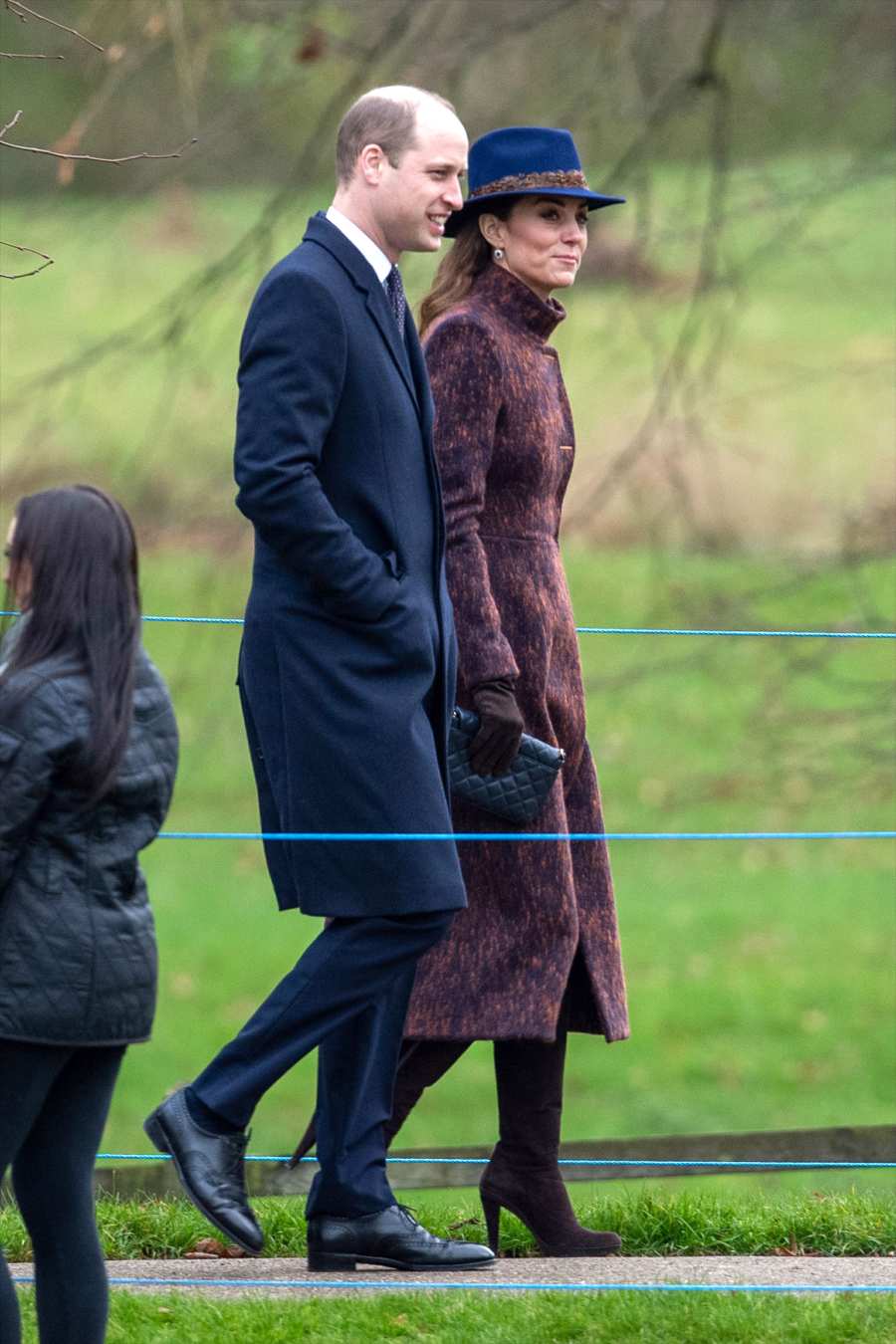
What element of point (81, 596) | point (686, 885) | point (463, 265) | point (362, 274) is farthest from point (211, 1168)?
point (686, 885)

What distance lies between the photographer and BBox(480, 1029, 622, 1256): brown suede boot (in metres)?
5.06

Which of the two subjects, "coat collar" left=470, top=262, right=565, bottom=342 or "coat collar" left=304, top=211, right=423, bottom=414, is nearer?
"coat collar" left=304, top=211, right=423, bottom=414

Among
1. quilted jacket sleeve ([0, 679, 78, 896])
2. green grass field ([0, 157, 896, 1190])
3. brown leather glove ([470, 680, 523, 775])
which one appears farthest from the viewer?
green grass field ([0, 157, 896, 1190])

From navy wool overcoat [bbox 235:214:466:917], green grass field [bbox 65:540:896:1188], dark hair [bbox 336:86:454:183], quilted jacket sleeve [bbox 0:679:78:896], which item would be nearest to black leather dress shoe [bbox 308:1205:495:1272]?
navy wool overcoat [bbox 235:214:466:917]

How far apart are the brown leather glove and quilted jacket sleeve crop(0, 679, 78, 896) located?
1.17 m

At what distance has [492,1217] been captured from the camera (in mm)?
5133

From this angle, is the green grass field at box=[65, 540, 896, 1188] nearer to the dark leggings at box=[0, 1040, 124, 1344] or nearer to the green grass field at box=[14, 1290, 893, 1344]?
the green grass field at box=[14, 1290, 893, 1344]

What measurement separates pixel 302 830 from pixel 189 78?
345 cm

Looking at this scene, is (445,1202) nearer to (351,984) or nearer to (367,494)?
(351,984)

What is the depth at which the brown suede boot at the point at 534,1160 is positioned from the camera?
5059mm

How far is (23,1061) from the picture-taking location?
3887 millimetres

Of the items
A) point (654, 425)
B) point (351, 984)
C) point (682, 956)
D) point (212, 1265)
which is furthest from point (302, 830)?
point (682, 956)

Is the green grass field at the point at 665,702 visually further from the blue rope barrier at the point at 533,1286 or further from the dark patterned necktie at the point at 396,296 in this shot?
the dark patterned necktie at the point at 396,296

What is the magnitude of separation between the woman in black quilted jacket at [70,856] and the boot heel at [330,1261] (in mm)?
778
